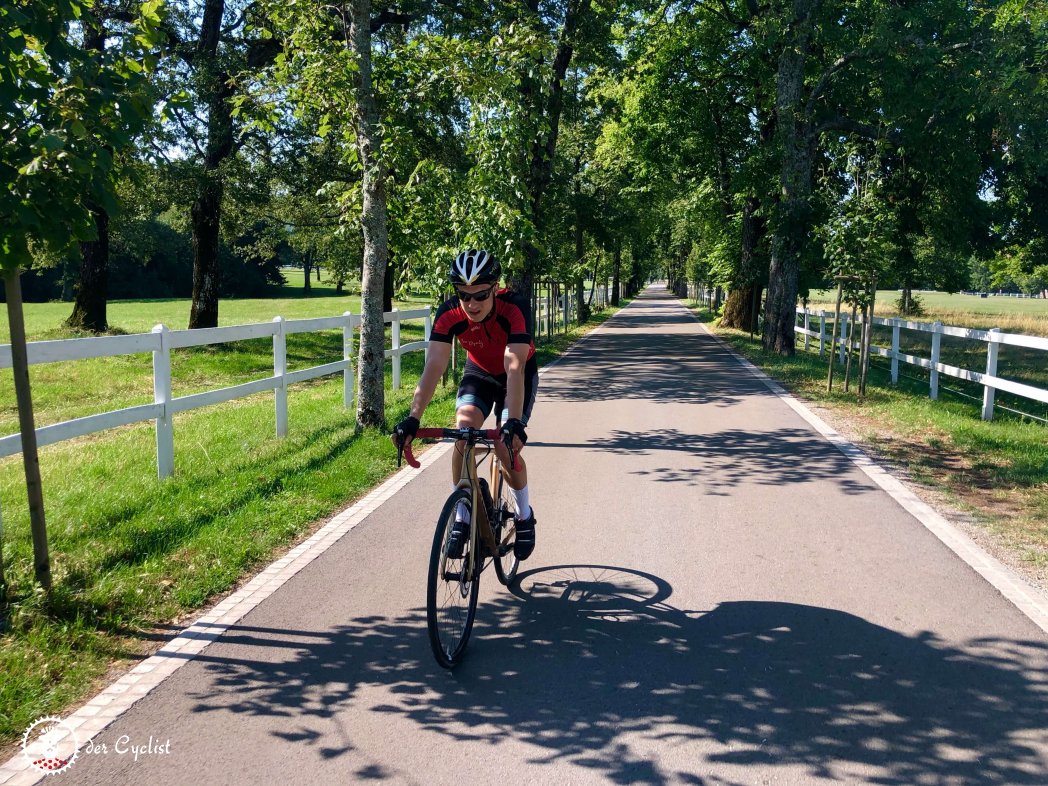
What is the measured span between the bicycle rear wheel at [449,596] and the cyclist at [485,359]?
0.09m

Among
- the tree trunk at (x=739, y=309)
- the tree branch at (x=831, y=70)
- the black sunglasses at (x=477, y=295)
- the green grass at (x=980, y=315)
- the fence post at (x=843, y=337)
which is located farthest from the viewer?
the green grass at (x=980, y=315)

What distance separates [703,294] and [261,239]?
51.5 m

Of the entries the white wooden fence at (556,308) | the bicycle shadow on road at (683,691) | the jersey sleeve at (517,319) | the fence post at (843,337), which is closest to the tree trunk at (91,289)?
the white wooden fence at (556,308)

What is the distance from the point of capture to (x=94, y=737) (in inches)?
135

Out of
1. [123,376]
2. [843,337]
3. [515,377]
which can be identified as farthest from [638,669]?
[123,376]

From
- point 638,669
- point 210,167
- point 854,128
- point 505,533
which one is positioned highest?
point 854,128

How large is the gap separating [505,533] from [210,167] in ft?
59.9

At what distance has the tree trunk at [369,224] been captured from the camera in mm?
10156

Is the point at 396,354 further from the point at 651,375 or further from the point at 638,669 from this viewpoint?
the point at 638,669

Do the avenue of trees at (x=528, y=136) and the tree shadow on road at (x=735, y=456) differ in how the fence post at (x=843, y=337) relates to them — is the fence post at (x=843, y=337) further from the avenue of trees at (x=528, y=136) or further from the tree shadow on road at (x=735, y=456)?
the tree shadow on road at (x=735, y=456)

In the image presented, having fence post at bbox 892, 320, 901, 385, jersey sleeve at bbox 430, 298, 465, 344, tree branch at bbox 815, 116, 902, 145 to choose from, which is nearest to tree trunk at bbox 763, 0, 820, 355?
tree branch at bbox 815, 116, 902, 145

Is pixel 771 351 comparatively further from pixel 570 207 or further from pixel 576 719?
pixel 576 719

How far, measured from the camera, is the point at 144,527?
6.07 metres

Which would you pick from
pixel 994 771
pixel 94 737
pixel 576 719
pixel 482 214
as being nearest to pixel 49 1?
pixel 94 737
